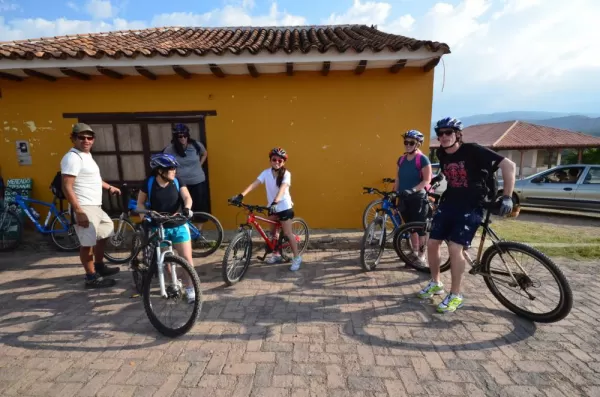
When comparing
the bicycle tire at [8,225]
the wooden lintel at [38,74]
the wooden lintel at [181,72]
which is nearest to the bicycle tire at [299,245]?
the wooden lintel at [181,72]

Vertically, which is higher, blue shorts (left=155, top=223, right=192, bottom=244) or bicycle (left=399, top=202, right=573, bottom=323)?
blue shorts (left=155, top=223, right=192, bottom=244)

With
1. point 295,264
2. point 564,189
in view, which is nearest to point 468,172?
point 295,264

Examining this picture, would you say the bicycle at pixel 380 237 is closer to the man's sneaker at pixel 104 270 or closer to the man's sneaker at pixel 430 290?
the man's sneaker at pixel 430 290

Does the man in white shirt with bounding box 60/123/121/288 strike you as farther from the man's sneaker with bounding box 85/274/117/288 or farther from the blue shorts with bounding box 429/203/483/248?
the blue shorts with bounding box 429/203/483/248

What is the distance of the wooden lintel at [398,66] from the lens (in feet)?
15.8

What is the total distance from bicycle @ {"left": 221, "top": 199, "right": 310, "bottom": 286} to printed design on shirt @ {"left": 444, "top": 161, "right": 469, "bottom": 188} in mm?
2120

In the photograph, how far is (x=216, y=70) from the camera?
16.6 feet

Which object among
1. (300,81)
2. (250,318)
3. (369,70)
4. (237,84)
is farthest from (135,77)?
(250,318)

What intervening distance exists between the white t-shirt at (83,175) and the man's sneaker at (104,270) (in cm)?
90

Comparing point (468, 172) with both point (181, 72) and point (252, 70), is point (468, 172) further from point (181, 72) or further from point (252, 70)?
point (181, 72)

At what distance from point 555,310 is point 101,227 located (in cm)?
510

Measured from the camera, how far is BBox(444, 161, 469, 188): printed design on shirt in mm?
2988

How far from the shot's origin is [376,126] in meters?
5.44

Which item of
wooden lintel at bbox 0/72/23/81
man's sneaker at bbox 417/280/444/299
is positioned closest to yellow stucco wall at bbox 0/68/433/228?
wooden lintel at bbox 0/72/23/81
